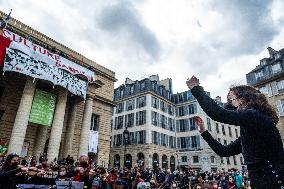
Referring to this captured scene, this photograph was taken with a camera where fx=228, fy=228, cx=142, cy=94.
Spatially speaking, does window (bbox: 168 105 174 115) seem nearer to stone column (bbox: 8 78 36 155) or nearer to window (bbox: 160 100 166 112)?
window (bbox: 160 100 166 112)

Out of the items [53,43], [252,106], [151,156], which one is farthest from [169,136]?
[252,106]

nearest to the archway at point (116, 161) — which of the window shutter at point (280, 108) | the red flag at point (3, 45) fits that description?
the window shutter at point (280, 108)

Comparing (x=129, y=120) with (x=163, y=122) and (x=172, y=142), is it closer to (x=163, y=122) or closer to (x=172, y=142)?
(x=163, y=122)

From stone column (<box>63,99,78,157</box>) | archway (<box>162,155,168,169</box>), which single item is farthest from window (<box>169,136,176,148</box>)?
stone column (<box>63,99,78,157</box>)

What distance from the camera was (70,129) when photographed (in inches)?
835

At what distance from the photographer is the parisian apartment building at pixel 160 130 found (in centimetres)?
4161

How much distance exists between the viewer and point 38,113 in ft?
54.5

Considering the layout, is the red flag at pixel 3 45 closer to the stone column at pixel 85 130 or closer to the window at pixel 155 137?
the stone column at pixel 85 130

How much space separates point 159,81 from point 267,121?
163ft

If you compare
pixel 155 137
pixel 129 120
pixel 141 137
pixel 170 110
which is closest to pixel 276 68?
pixel 170 110

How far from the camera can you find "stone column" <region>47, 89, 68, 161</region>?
17.2 meters

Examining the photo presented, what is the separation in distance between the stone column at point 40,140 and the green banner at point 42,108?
2.65 meters

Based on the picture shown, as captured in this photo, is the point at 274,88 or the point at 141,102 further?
the point at 141,102

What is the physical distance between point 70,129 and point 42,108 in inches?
184
